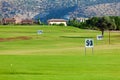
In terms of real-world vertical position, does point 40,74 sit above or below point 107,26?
above

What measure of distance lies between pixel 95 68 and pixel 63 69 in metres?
2.09

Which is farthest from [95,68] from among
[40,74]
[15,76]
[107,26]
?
[107,26]

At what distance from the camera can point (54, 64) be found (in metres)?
27.8

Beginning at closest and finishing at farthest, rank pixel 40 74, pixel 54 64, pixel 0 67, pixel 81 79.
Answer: pixel 81 79 < pixel 40 74 < pixel 0 67 < pixel 54 64

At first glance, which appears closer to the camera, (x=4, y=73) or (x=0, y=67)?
(x=4, y=73)

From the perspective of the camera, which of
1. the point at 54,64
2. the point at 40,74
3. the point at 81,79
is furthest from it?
the point at 54,64

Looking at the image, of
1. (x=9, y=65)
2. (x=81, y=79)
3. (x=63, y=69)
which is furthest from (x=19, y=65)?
(x=81, y=79)

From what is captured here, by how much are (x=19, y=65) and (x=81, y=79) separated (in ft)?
25.0

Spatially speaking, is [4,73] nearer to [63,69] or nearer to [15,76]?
[15,76]

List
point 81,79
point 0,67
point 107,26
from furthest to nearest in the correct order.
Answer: point 107,26 → point 0,67 → point 81,79

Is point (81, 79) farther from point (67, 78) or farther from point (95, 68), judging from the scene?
point (95, 68)

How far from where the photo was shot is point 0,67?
2606 cm

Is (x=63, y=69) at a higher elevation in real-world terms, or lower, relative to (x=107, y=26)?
higher

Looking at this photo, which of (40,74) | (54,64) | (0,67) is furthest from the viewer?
(54,64)
